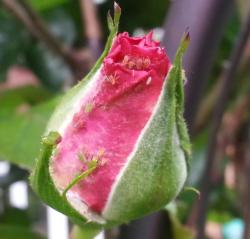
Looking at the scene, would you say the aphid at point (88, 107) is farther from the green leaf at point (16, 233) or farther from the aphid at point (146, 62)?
the green leaf at point (16, 233)

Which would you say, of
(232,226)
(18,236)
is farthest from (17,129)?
(232,226)

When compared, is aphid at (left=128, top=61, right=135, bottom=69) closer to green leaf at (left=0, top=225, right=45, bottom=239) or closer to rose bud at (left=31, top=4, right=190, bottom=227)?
rose bud at (left=31, top=4, right=190, bottom=227)

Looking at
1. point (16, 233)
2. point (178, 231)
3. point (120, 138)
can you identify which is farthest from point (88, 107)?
point (16, 233)

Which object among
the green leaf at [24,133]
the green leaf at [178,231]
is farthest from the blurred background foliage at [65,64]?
the green leaf at [178,231]

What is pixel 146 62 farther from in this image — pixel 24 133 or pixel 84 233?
pixel 24 133

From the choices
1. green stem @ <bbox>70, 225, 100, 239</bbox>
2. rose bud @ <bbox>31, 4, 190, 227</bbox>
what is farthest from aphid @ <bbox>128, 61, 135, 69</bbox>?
green stem @ <bbox>70, 225, 100, 239</bbox>

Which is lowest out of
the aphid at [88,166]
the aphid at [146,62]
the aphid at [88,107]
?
the aphid at [88,166]

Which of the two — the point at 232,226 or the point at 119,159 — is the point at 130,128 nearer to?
the point at 119,159
